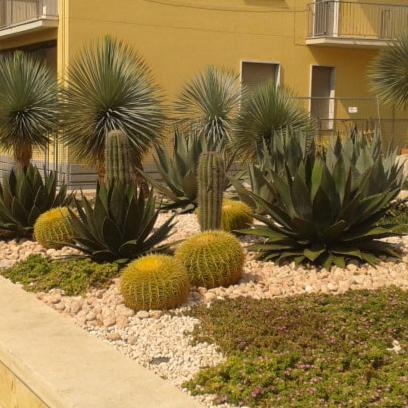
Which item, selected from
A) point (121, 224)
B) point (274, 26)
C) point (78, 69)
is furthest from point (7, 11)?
point (121, 224)

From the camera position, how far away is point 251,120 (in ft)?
50.6

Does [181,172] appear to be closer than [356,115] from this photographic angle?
Yes

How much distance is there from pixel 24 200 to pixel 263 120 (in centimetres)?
600

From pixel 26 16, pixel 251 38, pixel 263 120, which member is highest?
pixel 26 16

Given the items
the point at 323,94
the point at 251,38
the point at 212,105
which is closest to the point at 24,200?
the point at 212,105

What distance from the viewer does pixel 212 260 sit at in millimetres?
7410

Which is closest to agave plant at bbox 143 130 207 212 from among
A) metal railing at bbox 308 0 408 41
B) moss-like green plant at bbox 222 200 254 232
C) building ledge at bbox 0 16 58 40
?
moss-like green plant at bbox 222 200 254 232

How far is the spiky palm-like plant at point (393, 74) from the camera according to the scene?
71.8ft

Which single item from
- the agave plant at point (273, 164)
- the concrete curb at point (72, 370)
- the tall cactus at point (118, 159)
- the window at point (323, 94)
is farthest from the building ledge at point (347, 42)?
the concrete curb at point (72, 370)

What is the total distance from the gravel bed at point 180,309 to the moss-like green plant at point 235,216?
0.78 feet

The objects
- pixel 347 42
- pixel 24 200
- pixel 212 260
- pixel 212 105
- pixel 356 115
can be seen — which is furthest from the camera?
pixel 356 115

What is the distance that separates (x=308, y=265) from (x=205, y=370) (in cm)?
348

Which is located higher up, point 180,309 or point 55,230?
point 55,230

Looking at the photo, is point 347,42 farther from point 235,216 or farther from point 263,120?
point 235,216
